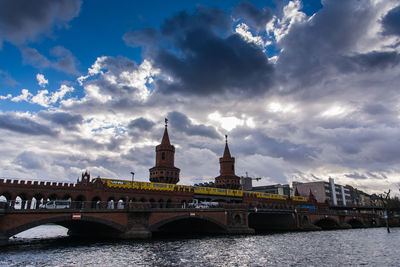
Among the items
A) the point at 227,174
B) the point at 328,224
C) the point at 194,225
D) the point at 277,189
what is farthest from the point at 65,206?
the point at 277,189

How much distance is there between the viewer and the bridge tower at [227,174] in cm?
10062

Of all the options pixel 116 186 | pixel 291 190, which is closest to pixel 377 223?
→ pixel 291 190

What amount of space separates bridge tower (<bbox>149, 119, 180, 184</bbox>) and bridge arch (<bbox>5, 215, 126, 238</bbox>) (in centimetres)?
2880

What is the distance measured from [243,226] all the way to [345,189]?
140 m

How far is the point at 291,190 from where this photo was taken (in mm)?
173125

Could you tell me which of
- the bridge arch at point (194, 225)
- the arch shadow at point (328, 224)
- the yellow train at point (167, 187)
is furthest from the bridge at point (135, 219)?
the arch shadow at point (328, 224)

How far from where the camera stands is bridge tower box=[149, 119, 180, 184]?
266ft

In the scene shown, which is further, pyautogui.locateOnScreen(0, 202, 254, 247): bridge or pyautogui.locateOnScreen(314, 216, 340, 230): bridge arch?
pyautogui.locateOnScreen(314, 216, 340, 230): bridge arch

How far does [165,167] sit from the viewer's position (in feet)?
268

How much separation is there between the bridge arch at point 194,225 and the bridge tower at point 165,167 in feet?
55.2

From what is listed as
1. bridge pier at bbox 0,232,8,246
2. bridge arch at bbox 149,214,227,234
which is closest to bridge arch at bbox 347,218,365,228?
bridge arch at bbox 149,214,227,234

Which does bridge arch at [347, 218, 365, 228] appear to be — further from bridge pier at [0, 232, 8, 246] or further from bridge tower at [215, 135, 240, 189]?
bridge pier at [0, 232, 8, 246]

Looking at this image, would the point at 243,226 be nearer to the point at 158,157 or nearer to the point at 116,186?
the point at 116,186

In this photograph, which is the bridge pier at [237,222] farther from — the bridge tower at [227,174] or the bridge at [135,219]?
the bridge tower at [227,174]
